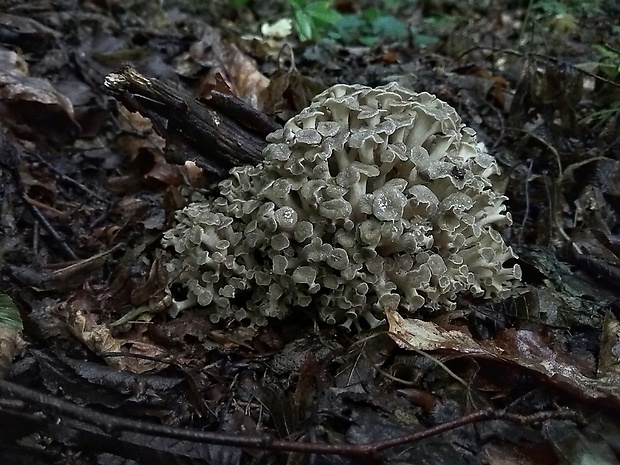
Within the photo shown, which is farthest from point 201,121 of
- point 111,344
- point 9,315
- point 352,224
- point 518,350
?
point 518,350

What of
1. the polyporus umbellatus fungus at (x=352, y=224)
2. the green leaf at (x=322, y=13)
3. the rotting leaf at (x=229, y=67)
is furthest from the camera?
the green leaf at (x=322, y=13)

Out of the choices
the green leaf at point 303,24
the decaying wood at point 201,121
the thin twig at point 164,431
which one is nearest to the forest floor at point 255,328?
the thin twig at point 164,431

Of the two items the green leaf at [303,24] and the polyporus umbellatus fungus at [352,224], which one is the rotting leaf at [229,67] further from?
the polyporus umbellatus fungus at [352,224]

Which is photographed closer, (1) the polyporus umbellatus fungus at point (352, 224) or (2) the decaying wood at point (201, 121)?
(1) the polyporus umbellatus fungus at point (352, 224)

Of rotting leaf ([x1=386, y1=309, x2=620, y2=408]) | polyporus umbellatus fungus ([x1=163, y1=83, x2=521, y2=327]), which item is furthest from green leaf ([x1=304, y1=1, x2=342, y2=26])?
rotting leaf ([x1=386, y1=309, x2=620, y2=408])

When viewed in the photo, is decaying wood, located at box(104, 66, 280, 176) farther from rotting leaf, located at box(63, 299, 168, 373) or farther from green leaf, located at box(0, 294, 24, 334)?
green leaf, located at box(0, 294, 24, 334)

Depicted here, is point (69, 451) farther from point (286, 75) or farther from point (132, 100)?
point (286, 75)

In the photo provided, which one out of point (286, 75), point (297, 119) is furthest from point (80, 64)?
point (297, 119)
